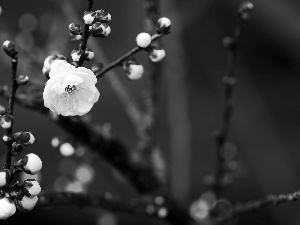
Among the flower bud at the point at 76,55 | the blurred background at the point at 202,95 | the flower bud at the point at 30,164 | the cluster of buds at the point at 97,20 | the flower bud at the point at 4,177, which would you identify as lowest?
the flower bud at the point at 4,177

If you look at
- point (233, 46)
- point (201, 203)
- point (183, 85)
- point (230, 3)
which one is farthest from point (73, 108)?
point (230, 3)

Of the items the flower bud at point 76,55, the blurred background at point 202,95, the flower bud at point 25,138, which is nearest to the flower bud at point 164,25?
the flower bud at point 76,55

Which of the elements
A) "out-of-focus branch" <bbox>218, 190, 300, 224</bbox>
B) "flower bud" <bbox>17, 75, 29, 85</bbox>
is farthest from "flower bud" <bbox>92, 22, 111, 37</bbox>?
"out-of-focus branch" <bbox>218, 190, 300, 224</bbox>

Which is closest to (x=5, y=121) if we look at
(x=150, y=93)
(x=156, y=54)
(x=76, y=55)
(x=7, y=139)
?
(x=7, y=139)

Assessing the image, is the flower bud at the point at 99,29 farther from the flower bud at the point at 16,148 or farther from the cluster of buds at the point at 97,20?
the flower bud at the point at 16,148

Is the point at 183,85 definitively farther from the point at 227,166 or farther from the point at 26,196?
the point at 26,196
